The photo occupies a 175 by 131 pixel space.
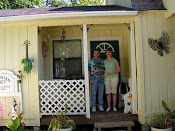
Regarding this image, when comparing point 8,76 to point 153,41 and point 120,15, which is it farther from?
point 153,41

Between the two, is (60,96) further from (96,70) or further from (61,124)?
(96,70)

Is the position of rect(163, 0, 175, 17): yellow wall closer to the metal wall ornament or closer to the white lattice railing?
the metal wall ornament

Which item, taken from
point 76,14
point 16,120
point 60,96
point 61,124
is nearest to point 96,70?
point 60,96

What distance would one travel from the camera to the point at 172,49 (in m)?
4.80

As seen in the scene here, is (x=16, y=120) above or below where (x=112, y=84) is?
below

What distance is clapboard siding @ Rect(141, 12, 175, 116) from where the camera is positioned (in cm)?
471

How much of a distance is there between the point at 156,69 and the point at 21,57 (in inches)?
134

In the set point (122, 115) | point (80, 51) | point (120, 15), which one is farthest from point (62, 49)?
point (122, 115)

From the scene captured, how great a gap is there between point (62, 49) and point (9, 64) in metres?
1.91

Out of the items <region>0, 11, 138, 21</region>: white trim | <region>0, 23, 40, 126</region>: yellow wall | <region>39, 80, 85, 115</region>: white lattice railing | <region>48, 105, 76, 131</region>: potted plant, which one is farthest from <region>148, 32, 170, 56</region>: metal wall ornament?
<region>0, 23, 40, 126</region>: yellow wall

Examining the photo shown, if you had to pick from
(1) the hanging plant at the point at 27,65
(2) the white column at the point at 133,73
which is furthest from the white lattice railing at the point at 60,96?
(2) the white column at the point at 133,73

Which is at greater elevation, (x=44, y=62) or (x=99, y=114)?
(x=44, y=62)

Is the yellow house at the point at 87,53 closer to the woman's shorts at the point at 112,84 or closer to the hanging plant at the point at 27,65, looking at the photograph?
the hanging plant at the point at 27,65

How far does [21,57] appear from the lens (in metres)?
4.85
